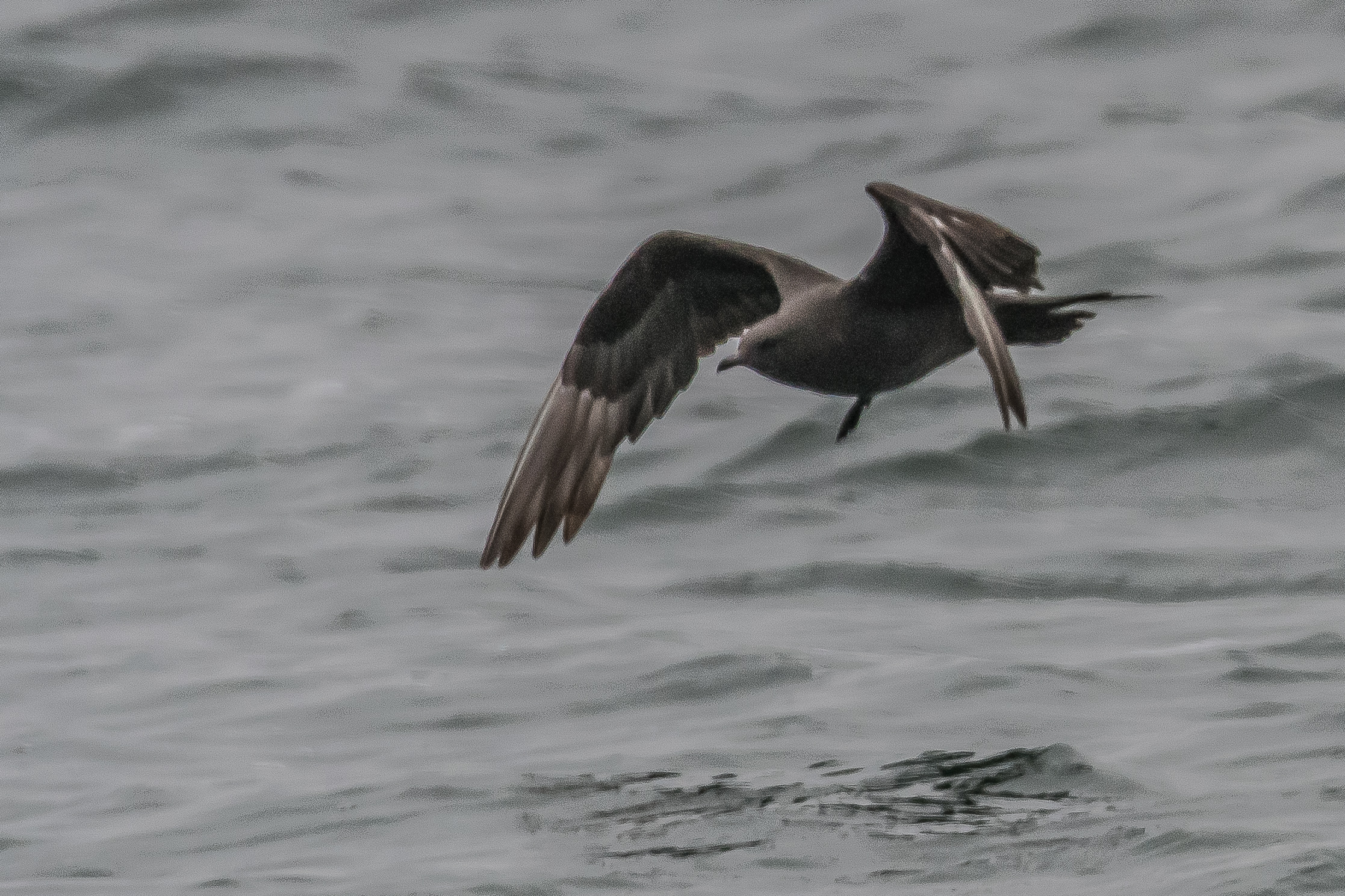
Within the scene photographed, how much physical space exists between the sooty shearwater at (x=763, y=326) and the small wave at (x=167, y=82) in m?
9.55

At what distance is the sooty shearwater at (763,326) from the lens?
716cm

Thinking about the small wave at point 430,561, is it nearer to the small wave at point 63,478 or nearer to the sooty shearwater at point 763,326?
the sooty shearwater at point 763,326

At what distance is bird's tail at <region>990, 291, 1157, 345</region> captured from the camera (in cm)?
774

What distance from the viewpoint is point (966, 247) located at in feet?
23.0

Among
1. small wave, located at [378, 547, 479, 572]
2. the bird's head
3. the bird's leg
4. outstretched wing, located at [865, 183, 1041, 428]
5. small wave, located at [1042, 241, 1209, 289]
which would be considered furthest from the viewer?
small wave, located at [1042, 241, 1209, 289]

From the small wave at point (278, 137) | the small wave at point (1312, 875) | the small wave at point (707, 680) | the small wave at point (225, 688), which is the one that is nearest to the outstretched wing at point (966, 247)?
the small wave at point (1312, 875)

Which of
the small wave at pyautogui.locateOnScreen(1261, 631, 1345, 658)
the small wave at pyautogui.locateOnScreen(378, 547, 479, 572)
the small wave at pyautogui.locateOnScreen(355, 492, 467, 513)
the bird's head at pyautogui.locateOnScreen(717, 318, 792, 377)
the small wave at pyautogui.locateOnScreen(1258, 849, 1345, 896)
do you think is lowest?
the small wave at pyautogui.locateOnScreen(355, 492, 467, 513)

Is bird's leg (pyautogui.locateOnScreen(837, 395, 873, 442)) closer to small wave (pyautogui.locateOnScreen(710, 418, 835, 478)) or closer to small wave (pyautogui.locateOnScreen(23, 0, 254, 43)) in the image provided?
small wave (pyautogui.locateOnScreen(710, 418, 835, 478))

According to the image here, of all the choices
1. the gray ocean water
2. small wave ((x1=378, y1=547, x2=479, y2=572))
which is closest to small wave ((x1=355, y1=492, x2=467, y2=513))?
the gray ocean water

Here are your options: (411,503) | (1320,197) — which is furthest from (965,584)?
(1320,197)

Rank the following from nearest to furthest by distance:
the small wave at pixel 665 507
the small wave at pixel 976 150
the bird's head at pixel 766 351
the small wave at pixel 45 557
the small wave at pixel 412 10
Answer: the bird's head at pixel 766 351, the small wave at pixel 45 557, the small wave at pixel 665 507, the small wave at pixel 976 150, the small wave at pixel 412 10

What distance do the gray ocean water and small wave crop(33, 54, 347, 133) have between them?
0.13ft

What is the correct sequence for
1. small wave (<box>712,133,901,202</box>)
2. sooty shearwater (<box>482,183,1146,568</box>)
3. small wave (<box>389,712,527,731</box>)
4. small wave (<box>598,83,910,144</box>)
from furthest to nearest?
small wave (<box>598,83,910,144</box>), small wave (<box>712,133,901,202</box>), small wave (<box>389,712,527,731</box>), sooty shearwater (<box>482,183,1146,568</box>)

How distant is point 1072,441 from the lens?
11.6 metres
